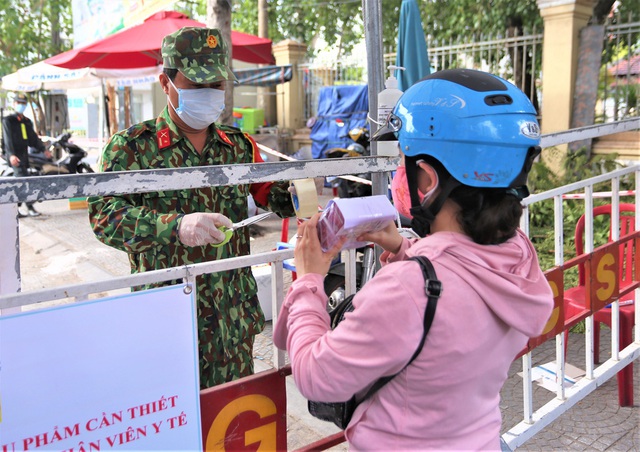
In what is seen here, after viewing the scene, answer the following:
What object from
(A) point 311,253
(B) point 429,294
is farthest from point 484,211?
(A) point 311,253

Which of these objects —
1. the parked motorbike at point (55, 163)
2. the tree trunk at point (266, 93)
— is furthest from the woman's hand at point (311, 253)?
the tree trunk at point (266, 93)

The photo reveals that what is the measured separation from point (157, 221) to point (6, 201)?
541 millimetres

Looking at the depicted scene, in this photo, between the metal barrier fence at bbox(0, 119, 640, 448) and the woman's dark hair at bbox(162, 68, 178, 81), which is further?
the woman's dark hair at bbox(162, 68, 178, 81)

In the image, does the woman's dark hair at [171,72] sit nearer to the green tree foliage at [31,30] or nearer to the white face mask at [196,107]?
the white face mask at [196,107]

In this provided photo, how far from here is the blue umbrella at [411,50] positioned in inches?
224

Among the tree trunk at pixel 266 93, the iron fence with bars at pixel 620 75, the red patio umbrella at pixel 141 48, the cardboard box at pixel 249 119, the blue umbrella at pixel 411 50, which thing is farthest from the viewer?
the tree trunk at pixel 266 93

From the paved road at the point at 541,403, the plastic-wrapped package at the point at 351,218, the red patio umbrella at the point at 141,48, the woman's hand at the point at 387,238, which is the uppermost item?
the red patio umbrella at the point at 141,48

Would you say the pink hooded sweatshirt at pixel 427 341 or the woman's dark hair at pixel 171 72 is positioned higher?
the woman's dark hair at pixel 171 72

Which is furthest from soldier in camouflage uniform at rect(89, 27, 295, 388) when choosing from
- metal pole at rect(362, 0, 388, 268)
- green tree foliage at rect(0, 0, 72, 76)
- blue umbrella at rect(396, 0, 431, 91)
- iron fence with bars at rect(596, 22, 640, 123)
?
green tree foliage at rect(0, 0, 72, 76)

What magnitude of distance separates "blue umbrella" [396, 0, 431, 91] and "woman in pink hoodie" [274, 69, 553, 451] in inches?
180

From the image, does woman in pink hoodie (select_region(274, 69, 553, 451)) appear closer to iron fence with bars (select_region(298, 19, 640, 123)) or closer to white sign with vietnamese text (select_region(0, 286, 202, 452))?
white sign with vietnamese text (select_region(0, 286, 202, 452))

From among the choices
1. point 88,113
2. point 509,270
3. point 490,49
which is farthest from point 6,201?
point 88,113

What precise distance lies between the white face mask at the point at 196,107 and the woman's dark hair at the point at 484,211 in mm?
1092

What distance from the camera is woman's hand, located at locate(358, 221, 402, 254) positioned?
1449 millimetres
